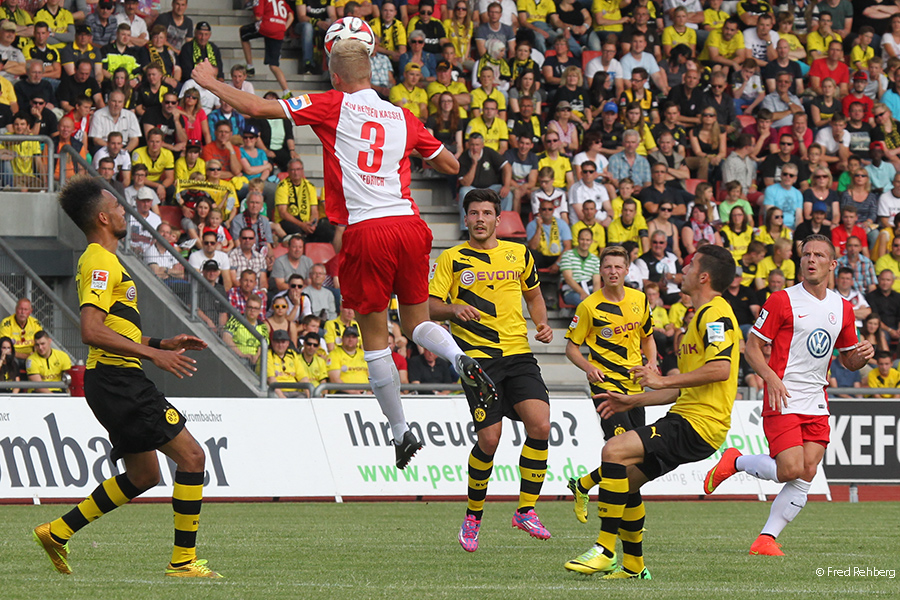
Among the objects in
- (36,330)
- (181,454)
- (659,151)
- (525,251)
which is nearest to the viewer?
(181,454)

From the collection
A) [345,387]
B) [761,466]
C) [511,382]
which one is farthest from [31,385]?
[761,466]

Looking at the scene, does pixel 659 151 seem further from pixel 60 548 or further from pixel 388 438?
pixel 60 548

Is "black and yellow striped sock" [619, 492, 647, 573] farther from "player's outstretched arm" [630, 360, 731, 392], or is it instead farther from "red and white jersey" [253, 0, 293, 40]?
"red and white jersey" [253, 0, 293, 40]

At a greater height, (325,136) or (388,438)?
(325,136)

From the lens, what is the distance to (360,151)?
791 centimetres

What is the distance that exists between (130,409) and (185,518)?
0.71m

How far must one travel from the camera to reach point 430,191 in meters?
21.4

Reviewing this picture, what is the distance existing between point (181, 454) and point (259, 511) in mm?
6079

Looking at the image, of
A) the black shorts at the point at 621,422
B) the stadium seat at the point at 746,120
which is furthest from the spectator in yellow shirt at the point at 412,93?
the black shorts at the point at 621,422

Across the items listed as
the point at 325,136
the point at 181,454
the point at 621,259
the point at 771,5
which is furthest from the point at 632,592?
the point at 771,5

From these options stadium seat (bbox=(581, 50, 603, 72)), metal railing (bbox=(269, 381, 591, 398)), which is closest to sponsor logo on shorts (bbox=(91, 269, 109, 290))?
metal railing (bbox=(269, 381, 591, 398))

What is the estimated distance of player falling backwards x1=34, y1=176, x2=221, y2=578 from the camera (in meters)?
7.46

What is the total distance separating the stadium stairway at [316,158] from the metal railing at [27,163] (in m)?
4.30

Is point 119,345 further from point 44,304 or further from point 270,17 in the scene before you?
point 270,17
